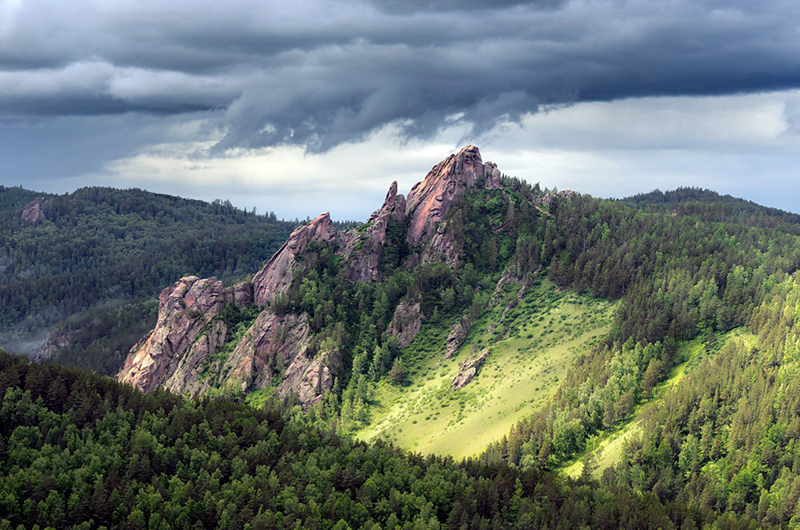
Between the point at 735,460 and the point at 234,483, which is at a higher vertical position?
the point at 735,460

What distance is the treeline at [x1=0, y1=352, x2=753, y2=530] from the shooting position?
15662 centimetres

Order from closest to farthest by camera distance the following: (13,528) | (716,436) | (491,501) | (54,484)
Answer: (13,528) < (54,484) < (491,501) < (716,436)

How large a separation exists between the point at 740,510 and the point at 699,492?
10.2 meters

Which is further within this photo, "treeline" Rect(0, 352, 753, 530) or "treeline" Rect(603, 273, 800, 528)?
"treeline" Rect(603, 273, 800, 528)

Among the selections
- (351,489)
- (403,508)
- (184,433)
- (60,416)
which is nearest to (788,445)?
→ (403,508)

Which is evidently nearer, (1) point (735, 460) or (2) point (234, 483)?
(2) point (234, 483)

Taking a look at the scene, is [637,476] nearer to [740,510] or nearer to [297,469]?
[740,510]

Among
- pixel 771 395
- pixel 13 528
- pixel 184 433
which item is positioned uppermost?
pixel 771 395

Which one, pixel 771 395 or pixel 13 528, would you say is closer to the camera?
pixel 13 528

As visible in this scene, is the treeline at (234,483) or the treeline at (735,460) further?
the treeline at (735,460)

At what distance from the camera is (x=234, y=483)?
16725cm

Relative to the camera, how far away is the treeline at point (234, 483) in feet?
514

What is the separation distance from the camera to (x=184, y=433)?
617 ft

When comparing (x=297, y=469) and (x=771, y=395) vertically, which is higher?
(x=771, y=395)
